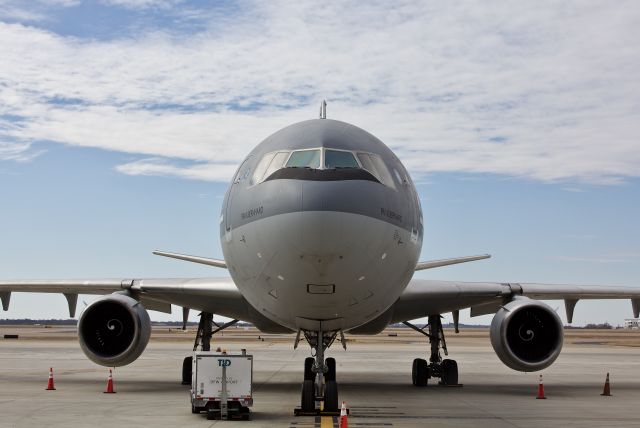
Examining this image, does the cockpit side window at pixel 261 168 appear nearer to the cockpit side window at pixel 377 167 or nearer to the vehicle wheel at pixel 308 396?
the cockpit side window at pixel 377 167

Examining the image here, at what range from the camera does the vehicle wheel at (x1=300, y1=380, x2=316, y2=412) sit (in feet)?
43.8

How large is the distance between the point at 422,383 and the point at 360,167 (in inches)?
416

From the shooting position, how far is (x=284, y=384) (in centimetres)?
2133

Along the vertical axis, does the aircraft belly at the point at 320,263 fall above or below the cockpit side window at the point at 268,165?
below

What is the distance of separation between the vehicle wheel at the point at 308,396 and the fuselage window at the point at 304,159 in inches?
152

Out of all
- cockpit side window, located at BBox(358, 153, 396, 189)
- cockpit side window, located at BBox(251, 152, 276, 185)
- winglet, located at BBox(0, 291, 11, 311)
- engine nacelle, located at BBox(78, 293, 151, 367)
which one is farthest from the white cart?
winglet, located at BBox(0, 291, 11, 311)

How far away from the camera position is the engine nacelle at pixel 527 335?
54.0 ft

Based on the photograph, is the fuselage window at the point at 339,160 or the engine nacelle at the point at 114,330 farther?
the engine nacelle at the point at 114,330

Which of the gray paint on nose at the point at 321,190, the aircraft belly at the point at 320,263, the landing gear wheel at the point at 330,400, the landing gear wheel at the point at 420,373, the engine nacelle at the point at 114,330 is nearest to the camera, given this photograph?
the aircraft belly at the point at 320,263

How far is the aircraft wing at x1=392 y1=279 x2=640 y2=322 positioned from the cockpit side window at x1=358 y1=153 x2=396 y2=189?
608 centimetres

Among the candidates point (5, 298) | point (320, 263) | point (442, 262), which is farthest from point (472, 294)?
point (5, 298)

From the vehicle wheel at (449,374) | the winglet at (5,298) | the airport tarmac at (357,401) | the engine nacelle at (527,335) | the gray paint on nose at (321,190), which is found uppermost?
the gray paint on nose at (321,190)

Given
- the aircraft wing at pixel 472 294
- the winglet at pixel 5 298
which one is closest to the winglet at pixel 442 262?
the aircraft wing at pixel 472 294

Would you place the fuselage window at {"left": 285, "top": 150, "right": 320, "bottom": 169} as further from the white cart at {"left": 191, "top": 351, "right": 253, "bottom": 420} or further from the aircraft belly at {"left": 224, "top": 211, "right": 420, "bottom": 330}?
the white cart at {"left": 191, "top": 351, "right": 253, "bottom": 420}
